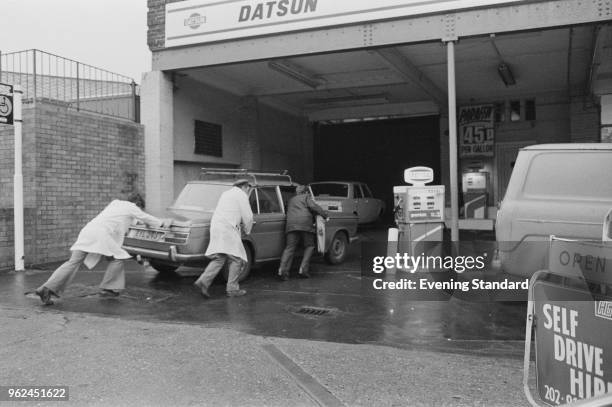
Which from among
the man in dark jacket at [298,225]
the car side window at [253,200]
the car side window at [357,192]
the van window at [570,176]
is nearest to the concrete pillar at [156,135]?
the car side window at [253,200]

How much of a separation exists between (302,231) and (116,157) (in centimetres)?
503

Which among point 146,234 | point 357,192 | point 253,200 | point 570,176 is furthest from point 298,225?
point 357,192

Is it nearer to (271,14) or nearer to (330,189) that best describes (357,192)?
(330,189)

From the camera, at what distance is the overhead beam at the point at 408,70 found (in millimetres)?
10903

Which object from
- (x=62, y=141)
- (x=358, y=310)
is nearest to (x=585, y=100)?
(x=358, y=310)

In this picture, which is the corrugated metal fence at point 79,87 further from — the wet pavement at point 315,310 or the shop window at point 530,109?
the shop window at point 530,109

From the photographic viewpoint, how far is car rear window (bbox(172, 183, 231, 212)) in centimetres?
814

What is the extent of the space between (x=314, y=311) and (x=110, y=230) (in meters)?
2.98

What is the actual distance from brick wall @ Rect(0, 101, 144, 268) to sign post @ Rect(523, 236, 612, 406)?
9175 mm

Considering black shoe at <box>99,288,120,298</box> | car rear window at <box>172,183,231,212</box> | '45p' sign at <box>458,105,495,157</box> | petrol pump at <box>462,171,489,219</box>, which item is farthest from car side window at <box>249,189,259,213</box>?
'45p' sign at <box>458,105,495,157</box>

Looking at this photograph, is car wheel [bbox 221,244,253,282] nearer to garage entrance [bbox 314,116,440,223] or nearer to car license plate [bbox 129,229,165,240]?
car license plate [bbox 129,229,165,240]

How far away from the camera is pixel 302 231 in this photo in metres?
8.52

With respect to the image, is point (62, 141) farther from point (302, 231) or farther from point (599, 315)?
point (599, 315)

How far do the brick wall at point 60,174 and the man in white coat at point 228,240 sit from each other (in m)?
4.24
